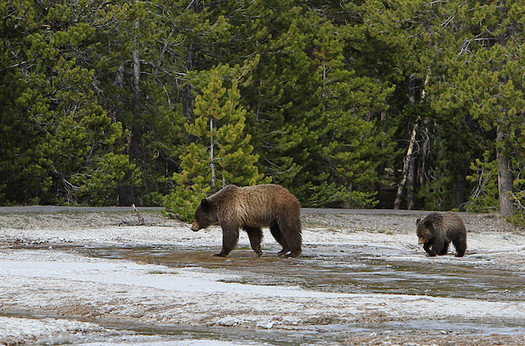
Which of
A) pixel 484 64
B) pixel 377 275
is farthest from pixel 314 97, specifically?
pixel 377 275

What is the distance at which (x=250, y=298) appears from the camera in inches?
391

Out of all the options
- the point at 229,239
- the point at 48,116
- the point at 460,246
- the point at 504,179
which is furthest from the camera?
the point at 504,179

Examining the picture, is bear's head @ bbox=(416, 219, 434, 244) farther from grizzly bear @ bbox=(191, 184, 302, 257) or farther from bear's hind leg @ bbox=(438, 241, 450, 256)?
grizzly bear @ bbox=(191, 184, 302, 257)

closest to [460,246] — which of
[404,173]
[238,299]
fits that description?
[238,299]

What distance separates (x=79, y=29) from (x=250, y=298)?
2404cm

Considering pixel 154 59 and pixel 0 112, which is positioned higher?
pixel 154 59

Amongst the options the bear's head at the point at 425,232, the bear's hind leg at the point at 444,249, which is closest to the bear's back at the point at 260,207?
the bear's head at the point at 425,232

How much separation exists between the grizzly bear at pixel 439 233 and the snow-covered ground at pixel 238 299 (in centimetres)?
50

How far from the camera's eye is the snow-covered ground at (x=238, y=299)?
779 centimetres

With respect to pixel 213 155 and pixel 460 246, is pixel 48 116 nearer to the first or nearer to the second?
pixel 213 155

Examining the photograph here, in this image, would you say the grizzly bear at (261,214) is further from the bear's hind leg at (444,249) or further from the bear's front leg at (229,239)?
the bear's hind leg at (444,249)

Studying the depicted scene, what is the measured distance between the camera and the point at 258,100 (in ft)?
127

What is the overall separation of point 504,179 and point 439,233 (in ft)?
50.0

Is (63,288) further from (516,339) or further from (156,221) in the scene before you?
(156,221)
